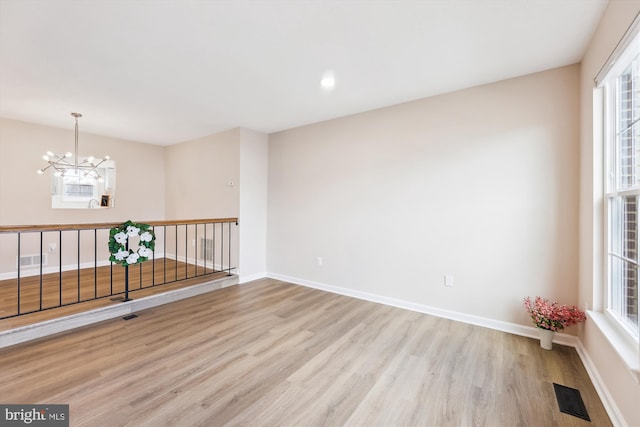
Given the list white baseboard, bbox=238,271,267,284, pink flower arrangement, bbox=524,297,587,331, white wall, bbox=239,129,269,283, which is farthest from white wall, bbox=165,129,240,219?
pink flower arrangement, bbox=524,297,587,331

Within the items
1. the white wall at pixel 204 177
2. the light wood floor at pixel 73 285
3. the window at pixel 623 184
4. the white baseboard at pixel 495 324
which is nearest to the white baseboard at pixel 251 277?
the white baseboard at pixel 495 324

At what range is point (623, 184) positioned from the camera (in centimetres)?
184

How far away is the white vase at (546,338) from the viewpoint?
7.86 ft

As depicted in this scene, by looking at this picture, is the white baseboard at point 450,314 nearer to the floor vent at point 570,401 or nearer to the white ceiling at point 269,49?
the floor vent at point 570,401

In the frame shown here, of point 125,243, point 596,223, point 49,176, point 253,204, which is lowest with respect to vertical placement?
point 125,243

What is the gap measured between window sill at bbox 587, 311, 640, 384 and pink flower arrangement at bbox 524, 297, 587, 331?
257 mm

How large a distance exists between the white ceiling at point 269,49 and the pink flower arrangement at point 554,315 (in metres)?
2.21

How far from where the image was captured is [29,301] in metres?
3.18

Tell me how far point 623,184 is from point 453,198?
1.34 metres

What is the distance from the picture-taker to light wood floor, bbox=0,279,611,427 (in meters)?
1.67

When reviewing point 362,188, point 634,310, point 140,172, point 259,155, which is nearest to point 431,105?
point 362,188

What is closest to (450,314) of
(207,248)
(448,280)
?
(448,280)

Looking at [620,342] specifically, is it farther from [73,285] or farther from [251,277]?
[73,285]

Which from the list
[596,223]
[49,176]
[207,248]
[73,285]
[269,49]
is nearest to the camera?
[596,223]
